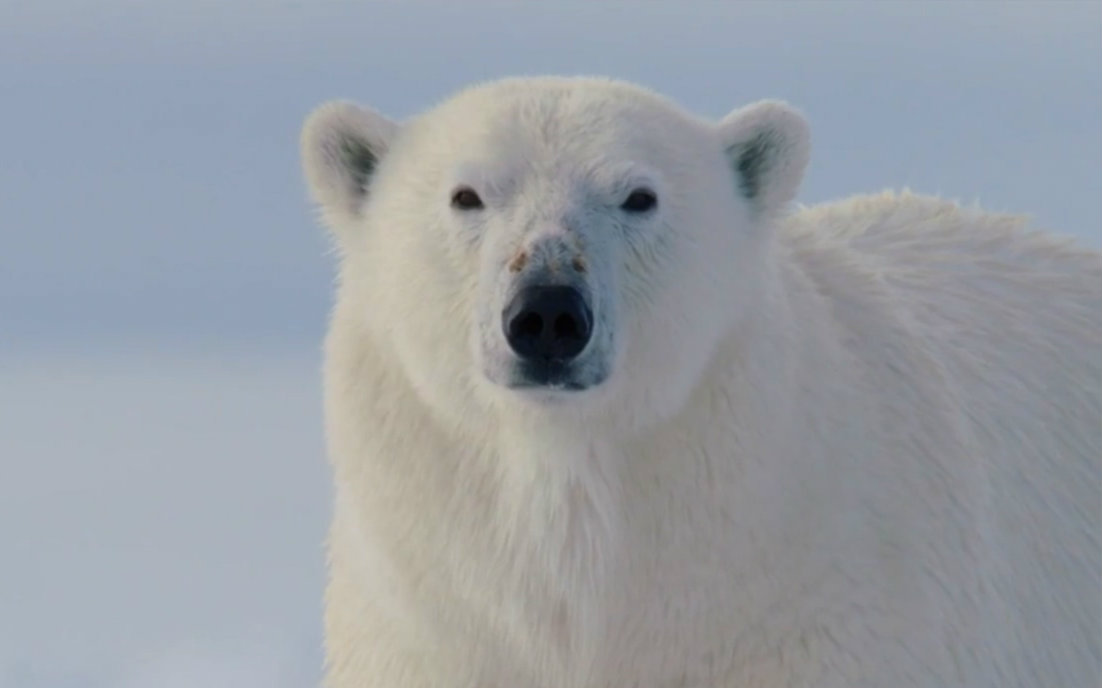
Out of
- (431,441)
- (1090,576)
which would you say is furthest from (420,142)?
(1090,576)

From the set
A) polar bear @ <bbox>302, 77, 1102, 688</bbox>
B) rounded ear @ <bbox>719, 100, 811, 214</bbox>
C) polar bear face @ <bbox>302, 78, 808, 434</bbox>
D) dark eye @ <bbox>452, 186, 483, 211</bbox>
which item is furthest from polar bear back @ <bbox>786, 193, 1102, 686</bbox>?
dark eye @ <bbox>452, 186, 483, 211</bbox>

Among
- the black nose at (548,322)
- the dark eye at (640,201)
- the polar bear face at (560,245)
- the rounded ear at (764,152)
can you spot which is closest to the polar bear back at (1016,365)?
the rounded ear at (764,152)

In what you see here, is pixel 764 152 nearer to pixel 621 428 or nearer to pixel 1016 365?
pixel 621 428

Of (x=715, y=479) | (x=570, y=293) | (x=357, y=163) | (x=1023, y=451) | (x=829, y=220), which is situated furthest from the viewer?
(x=829, y=220)

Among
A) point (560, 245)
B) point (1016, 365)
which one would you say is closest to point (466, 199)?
point (560, 245)

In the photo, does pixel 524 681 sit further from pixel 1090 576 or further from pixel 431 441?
pixel 1090 576

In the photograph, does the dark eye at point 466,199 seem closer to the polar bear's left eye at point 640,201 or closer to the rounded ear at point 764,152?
the polar bear's left eye at point 640,201
